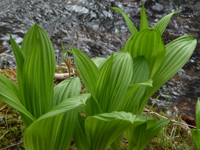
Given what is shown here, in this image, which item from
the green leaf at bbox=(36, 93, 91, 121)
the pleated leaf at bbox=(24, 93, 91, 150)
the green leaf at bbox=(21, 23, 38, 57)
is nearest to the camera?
the green leaf at bbox=(36, 93, 91, 121)

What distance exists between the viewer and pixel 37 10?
16.6 ft

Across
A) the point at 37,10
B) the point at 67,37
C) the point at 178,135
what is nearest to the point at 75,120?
the point at 178,135

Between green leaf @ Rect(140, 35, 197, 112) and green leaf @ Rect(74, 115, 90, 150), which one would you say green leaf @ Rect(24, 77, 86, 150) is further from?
green leaf @ Rect(140, 35, 197, 112)

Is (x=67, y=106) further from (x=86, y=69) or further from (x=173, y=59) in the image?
(x=173, y=59)

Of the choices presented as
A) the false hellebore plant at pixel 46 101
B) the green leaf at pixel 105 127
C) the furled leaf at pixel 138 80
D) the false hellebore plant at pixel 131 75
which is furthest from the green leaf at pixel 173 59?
the green leaf at pixel 105 127

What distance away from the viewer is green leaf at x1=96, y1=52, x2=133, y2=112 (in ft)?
4.17

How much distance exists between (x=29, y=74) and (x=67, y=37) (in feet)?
10.9

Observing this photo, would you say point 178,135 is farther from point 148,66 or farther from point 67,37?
point 67,37

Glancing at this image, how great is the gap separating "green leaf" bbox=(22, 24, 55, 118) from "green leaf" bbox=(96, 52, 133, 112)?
0.26m

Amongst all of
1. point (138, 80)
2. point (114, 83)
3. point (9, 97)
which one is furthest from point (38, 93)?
point (138, 80)

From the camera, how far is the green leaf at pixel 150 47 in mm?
1406

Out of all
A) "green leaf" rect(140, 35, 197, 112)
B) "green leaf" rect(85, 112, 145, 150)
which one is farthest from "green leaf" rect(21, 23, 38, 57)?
"green leaf" rect(140, 35, 197, 112)

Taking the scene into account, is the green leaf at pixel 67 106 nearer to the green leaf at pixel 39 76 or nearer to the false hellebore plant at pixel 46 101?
the false hellebore plant at pixel 46 101

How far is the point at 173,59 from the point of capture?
1522 millimetres
